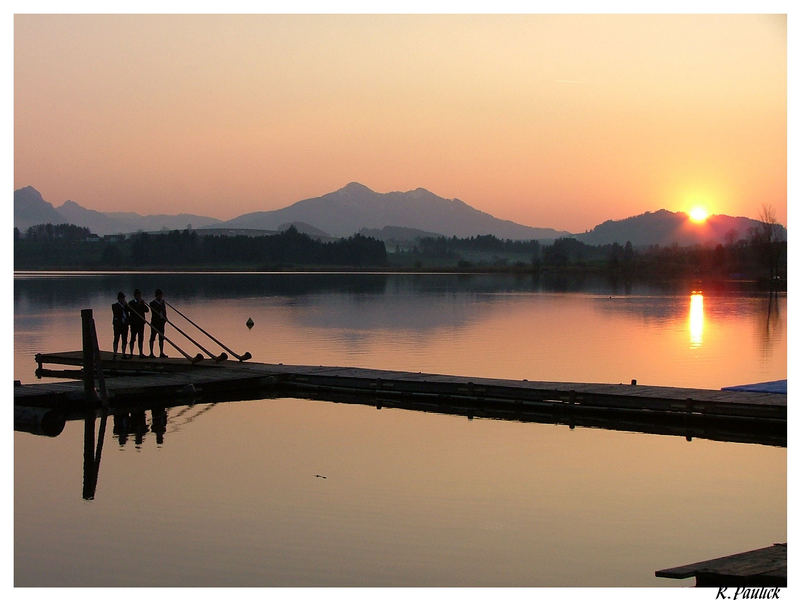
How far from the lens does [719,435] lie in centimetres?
2200

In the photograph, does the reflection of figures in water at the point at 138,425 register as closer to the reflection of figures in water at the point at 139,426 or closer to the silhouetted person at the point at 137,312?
the reflection of figures in water at the point at 139,426

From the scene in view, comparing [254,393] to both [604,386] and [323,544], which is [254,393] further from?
[323,544]

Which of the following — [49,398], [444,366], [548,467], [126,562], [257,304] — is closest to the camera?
[126,562]

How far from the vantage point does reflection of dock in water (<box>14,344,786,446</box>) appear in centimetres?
2248

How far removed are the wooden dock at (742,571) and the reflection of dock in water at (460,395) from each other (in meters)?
11.2

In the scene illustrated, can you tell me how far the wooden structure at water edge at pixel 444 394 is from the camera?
22.5 metres

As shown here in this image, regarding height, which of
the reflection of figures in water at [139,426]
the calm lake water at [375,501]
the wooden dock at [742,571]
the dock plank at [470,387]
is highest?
the dock plank at [470,387]

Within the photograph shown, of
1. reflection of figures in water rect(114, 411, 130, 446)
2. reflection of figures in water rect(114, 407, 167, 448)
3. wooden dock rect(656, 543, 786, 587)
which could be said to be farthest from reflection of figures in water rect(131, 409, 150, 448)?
wooden dock rect(656, 543, 786, 587)

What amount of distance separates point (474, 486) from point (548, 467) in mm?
2228

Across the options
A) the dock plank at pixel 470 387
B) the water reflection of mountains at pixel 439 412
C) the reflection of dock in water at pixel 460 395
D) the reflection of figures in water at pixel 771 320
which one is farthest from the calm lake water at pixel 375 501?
the reflection of figures in water at pixel 771 320

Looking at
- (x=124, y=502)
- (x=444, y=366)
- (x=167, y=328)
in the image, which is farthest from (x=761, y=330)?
(x=124, y=502)

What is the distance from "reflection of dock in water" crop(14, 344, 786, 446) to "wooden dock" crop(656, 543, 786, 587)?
11195mm

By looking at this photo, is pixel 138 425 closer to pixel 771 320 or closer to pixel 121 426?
pixel 121 426

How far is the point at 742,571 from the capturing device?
34.0 feet
